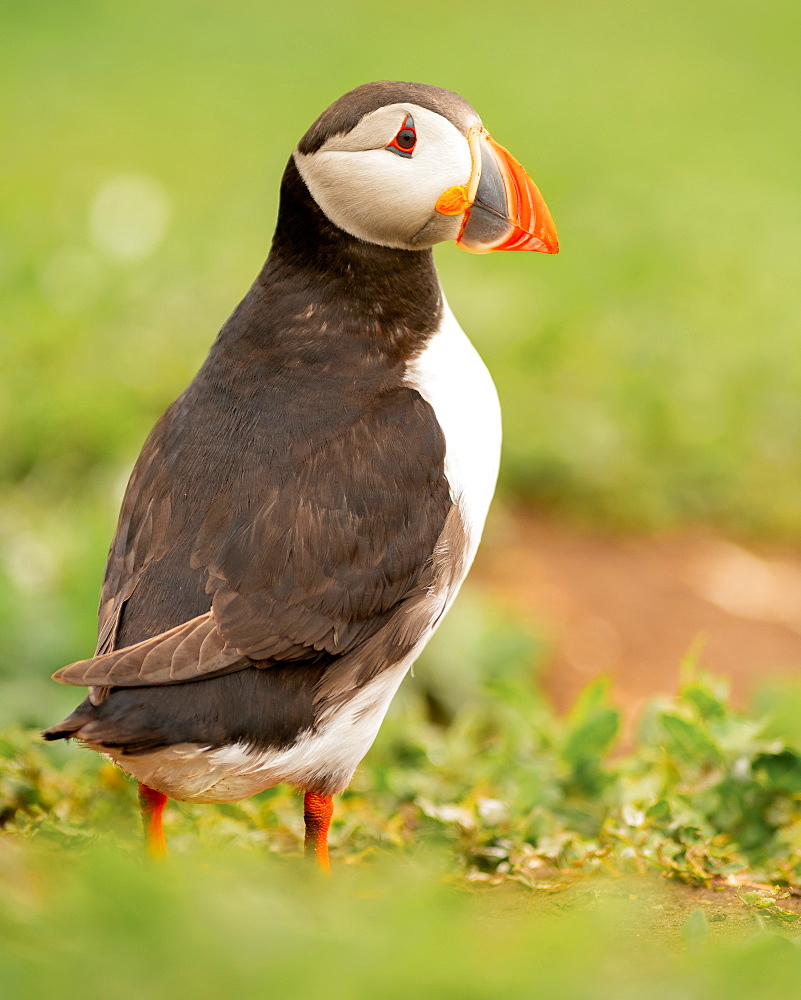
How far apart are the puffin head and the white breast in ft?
0.96

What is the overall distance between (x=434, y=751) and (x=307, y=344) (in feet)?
5.14

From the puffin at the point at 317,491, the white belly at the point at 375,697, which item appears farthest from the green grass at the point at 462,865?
the puffin at the point at 317,491

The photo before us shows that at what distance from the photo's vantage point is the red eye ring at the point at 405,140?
2713 millimetres

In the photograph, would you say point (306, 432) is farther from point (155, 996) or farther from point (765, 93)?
point (765, 93)

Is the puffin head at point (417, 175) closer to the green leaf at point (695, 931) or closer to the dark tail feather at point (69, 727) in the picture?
the dark tail feather at point (69, 727)

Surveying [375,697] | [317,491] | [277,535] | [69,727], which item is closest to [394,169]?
[317,491]

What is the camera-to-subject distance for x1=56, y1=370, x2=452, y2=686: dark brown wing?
8.56 ft

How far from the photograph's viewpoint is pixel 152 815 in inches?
117

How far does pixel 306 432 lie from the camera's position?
109 inches

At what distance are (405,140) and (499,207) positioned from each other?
0.26 m

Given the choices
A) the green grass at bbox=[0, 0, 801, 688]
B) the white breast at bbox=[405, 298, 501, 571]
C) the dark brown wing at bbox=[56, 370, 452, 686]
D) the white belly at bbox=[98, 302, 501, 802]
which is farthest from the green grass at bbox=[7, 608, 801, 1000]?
the green grass at bbox=[0, 0, 801, 688]

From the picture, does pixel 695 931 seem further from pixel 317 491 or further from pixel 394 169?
pixel 394 169

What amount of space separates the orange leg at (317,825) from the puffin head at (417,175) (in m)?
1.33

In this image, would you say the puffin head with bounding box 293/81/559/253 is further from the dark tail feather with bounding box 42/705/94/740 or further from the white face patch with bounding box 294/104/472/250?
the dark tail feather with bounding box 42/705/94/740
